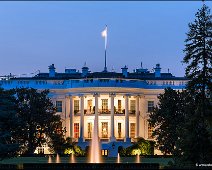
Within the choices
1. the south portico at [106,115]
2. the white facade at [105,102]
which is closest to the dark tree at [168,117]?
the white facade at [105,102]

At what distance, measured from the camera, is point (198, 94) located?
5309 cm

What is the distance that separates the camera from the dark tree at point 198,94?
5059 centimetres

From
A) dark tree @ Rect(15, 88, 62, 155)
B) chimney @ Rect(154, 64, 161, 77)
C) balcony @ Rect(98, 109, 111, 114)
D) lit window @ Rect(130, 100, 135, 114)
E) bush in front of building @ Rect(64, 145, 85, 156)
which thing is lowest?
bush in front of building @ Rect(64, 145, 85, 156)

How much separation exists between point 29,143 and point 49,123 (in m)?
2.97

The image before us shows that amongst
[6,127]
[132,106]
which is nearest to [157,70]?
[132,106]

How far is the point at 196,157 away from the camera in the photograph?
166 feet

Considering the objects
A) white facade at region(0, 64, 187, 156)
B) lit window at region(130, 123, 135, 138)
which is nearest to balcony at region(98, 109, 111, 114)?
white facade at region(0, 64, 187, 156)

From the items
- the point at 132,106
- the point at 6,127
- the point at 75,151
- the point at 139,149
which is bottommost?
the point at 75,151

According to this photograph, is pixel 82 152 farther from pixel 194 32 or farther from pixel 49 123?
pixel 194 32

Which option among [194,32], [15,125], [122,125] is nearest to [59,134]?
[122,125]

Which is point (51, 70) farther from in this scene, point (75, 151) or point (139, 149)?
point (139, 149)

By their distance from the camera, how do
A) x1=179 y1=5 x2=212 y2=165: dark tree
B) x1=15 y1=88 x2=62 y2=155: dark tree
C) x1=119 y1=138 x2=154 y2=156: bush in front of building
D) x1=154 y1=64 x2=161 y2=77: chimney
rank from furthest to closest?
x1=154 y1=64 x2=161 y2=77: chimney < x1=119 y1=138 x2=154 y2=156: bush in front of building < x1=15 y1=88 x2=62 y2=155: dark tree < x1=179 y1=5 x2=212 y2=165: dark tree

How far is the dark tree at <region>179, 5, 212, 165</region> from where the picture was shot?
166 ft

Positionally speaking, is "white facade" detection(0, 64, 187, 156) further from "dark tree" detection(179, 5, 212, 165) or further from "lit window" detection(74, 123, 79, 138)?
"dark tree" detection(179, 5, 212, 165)
